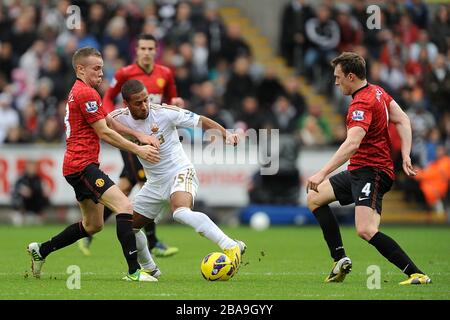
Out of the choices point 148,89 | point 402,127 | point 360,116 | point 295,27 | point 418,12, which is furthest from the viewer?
point 418,12

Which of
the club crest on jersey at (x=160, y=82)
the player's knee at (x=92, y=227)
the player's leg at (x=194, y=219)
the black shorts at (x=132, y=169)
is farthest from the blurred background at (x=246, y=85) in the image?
the player's leg at (x=194, y=219)

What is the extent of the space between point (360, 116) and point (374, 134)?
0.38 metres

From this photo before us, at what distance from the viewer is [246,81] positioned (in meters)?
23.9

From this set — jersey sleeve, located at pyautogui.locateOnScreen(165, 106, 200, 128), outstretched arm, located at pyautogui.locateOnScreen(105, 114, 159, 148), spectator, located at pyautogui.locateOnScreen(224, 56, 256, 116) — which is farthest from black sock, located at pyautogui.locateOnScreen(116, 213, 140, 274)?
spectator, located at pyautogui.locateOnScreen(224, 56, 256, 116)

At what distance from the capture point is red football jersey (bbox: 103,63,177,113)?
1395 centimetres

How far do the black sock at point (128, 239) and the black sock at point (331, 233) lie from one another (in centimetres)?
203

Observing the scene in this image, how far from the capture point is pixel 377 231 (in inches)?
398

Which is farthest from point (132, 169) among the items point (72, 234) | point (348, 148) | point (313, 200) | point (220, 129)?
point (348, 148)

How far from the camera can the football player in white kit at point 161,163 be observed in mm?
10578

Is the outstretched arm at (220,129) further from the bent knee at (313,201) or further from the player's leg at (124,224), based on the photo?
the player's leg at (124,224)

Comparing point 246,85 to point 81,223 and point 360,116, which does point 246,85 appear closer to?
point 81,223

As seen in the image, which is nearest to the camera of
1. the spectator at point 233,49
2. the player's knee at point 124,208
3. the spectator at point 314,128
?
the player's knee at point 124,208

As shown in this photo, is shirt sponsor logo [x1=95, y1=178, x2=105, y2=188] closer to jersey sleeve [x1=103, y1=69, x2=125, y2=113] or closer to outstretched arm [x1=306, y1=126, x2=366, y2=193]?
outstretched arm [x1=306, y1=126, x2=366, y2=193]

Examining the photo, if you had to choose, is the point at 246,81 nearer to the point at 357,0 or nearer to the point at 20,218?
the point at 357,0
